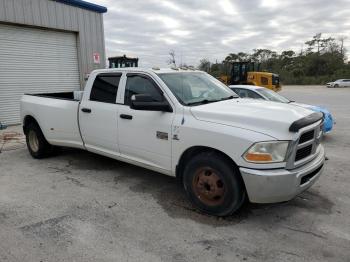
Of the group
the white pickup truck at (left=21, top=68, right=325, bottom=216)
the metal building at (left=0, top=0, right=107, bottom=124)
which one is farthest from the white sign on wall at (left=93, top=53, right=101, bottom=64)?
the white pickup truck at (left=21, top=68, right=325, bottom=216)

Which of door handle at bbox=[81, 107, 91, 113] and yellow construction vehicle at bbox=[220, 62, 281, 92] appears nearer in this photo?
door handle at bbox=[81, 107, 91, 113]

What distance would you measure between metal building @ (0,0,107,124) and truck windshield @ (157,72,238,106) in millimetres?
8367

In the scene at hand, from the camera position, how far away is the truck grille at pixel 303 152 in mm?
3562

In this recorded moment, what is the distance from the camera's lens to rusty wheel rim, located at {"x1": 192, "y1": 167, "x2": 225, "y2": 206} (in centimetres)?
377

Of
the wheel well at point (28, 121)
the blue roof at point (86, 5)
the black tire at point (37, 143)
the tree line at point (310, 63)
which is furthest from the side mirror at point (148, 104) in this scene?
the tree line at point (310, 63)

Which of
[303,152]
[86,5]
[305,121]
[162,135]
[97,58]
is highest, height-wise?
[86,5]

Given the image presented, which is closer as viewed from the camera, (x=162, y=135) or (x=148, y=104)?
(x=148, y=104)

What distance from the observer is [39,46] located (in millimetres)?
11859

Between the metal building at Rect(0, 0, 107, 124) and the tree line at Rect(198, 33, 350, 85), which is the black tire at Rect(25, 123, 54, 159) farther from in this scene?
the tree line at Rect(198, 33, 350, 85)

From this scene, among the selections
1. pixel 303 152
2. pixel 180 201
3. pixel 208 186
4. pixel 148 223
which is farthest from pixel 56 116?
pixel 303 152

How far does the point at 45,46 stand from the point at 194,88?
9.37 metres

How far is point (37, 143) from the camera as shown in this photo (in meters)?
6.63

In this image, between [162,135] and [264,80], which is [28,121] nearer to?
[162,135]

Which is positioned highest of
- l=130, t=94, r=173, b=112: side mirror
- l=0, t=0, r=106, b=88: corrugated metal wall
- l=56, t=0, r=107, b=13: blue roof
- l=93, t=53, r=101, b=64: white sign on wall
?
l=56, t=0, r=107, b=13: blue roof
